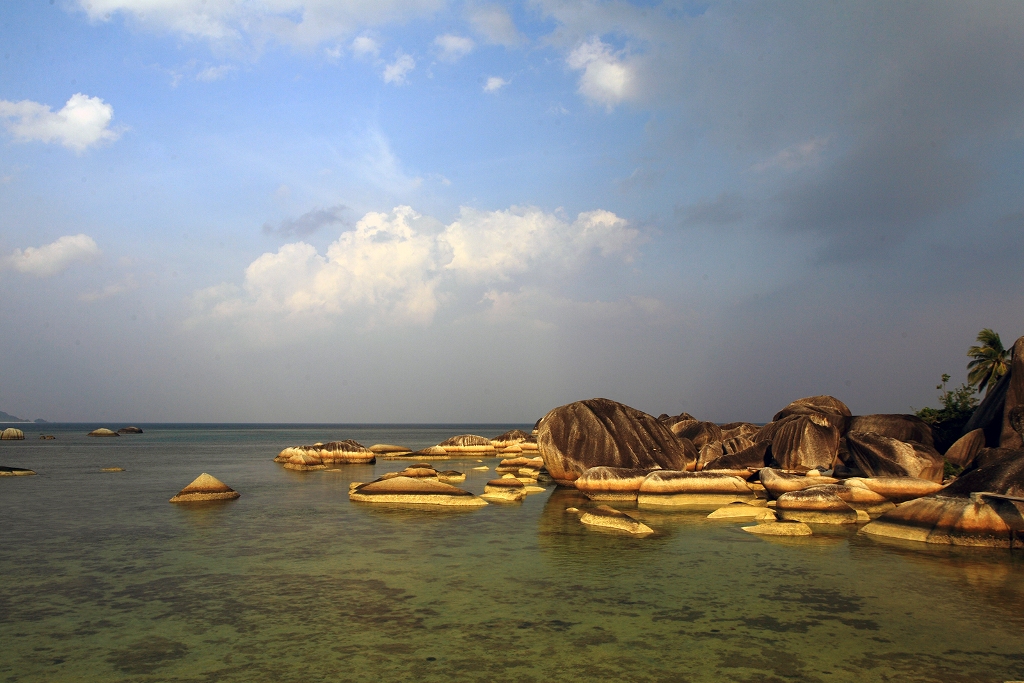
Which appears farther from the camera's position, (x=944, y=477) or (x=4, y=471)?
(x=4, y=471)

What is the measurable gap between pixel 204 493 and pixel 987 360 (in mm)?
45765

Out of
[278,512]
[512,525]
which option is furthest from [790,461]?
[278,512]

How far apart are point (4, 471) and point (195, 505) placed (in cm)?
1987

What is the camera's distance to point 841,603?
10.5 m

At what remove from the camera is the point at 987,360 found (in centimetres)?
4038

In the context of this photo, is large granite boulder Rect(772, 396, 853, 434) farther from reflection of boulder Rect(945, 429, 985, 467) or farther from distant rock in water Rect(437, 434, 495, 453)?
distant rock in water Rect(437, 434, 495, 453)

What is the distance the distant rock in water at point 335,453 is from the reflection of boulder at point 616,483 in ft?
80.2

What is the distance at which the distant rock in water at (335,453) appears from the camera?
42.8 meters

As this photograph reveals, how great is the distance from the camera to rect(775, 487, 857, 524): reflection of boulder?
1866 cm

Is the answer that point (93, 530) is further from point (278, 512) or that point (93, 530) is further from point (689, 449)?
point (689, 449)

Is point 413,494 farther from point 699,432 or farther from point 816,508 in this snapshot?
point 699,432

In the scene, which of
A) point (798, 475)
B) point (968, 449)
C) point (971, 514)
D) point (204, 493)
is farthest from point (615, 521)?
point (968, 449)

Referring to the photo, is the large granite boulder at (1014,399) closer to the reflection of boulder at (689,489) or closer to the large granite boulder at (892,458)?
the large granite boulder at (892,458)

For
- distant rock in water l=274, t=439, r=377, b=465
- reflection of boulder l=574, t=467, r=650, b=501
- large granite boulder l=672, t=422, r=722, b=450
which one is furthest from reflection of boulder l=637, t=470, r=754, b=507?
distant rock in water l=274, t=439, r=377, b=465
